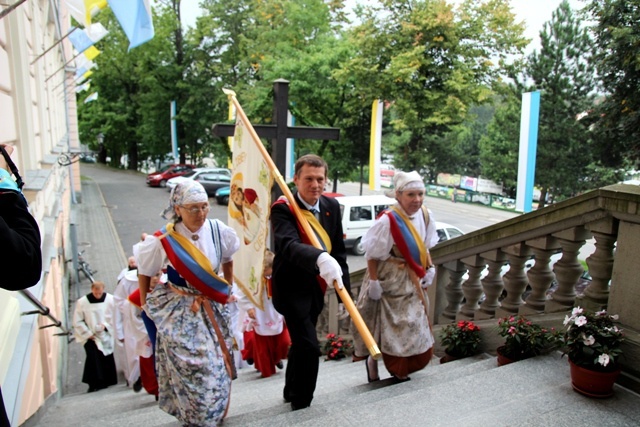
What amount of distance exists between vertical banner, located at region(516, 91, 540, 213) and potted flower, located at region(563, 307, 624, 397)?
378 inches

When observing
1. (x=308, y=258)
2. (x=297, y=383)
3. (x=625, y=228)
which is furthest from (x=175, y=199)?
(x=625, y=228)

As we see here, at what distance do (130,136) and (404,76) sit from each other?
27.5 meters

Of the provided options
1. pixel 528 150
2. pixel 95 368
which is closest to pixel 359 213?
pixel 528 150

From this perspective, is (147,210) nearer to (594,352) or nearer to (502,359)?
(502,359)

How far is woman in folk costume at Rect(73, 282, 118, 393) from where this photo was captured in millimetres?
6828

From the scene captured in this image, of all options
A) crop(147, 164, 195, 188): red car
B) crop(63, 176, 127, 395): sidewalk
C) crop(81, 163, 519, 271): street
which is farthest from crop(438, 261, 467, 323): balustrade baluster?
crop(147, 164, 195, 188): red car

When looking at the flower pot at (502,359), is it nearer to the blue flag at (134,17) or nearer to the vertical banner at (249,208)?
the vertical banner at (249,208)

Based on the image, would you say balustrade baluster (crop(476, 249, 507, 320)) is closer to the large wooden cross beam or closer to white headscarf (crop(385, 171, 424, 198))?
white headscarf (crop(385, 171, 424, 198))

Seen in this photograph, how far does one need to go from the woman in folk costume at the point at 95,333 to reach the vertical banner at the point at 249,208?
3.16 metres

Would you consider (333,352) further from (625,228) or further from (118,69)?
(118,69)

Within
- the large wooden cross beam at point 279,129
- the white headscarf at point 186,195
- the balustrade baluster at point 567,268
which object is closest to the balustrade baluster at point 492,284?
the balustrade baluster at point 567,268

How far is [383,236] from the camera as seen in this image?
12.1 feet

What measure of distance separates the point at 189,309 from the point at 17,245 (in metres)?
1.78

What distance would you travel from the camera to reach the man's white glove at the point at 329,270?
282 centimetres
